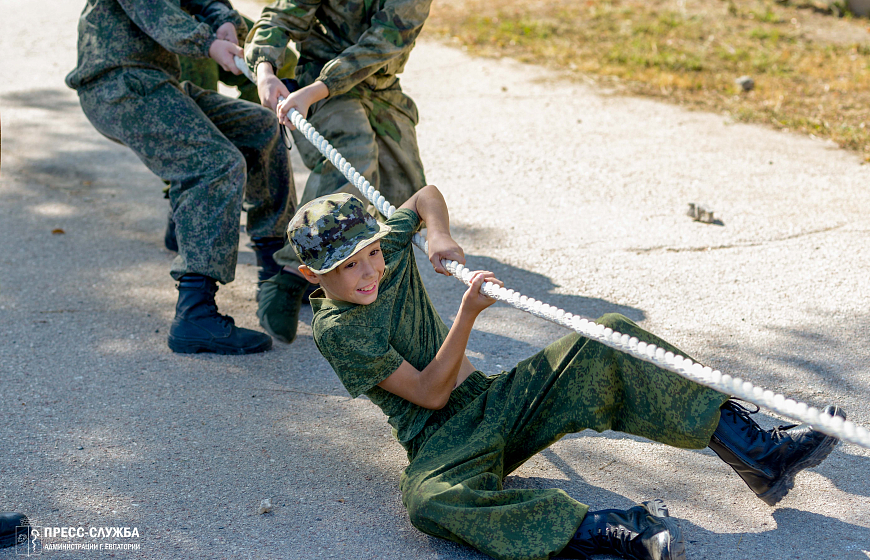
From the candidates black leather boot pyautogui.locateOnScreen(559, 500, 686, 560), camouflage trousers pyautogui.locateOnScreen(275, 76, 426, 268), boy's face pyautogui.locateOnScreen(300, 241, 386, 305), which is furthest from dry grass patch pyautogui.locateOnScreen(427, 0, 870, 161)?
boy's face pyautogui.locateOnScreen(300, 241, 386, 305)

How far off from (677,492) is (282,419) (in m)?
1.33

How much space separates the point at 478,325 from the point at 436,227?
1118mm

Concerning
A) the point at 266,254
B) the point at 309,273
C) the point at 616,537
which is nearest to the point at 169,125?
the point at 266,254

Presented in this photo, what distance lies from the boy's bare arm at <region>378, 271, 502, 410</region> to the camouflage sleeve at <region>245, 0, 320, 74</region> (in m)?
1.69

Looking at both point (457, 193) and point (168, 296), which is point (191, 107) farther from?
point (457, 193)

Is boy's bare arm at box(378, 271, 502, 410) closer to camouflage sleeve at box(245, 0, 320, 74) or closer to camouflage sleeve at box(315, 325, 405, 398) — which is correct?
camouflage sleeve at box(315, 325, 405, 398)

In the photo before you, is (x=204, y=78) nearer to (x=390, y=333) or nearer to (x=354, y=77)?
(x=354, y=77)

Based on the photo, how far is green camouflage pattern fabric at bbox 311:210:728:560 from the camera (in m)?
2.17

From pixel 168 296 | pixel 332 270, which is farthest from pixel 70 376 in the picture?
A: pixel 332 270

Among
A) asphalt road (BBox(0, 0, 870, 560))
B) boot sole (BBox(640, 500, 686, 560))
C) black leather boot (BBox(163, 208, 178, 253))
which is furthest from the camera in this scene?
black leather boot (BBox(163, 208, 178, 253))

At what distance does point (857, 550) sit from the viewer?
222 cm

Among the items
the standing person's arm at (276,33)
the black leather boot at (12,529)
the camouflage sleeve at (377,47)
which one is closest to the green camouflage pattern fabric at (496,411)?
the black leather boot at (12,529)

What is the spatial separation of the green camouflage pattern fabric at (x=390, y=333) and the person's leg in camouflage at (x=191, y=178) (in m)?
1.04

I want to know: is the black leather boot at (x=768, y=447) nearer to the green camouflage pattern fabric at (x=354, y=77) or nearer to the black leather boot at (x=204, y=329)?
the green camouflage pattern fabric at (x=354, y=77)
